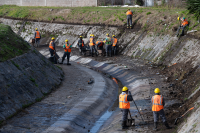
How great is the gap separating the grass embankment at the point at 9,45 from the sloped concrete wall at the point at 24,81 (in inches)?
13.2

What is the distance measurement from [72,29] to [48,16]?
6707 millimetres

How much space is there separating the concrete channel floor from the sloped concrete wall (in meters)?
0.39

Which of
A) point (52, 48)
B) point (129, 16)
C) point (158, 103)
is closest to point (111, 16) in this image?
point (129, 16)

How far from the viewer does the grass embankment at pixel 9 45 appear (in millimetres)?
14949

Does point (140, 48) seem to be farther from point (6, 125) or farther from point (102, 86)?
point (6, 125)

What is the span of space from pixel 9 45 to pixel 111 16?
1738 centimetres

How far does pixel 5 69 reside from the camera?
13680 mm

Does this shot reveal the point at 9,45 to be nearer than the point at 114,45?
Yes

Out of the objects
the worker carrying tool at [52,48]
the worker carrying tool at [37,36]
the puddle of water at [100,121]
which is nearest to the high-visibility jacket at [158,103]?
the puddle of water at [100,121]

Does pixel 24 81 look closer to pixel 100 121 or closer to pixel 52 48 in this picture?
pixel 100 121

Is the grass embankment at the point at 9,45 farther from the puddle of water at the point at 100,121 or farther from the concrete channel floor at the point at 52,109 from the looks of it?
the puddle of water at the point at 100,121

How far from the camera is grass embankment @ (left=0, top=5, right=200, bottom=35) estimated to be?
24.6 metres

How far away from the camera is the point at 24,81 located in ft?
47.1

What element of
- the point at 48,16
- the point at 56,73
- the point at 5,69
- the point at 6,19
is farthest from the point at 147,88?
the point at 6,19
